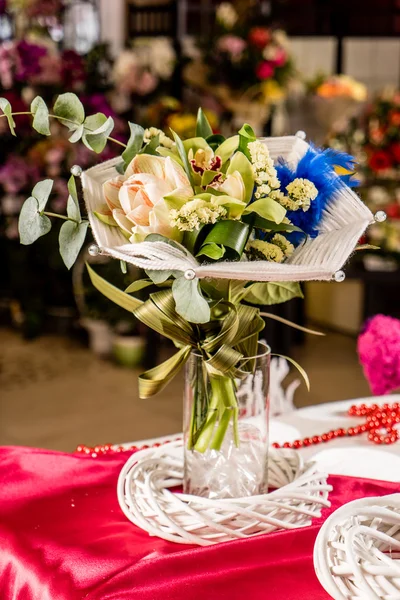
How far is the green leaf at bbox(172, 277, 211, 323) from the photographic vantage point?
0.88 meters

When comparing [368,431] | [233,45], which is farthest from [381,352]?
[233,45]

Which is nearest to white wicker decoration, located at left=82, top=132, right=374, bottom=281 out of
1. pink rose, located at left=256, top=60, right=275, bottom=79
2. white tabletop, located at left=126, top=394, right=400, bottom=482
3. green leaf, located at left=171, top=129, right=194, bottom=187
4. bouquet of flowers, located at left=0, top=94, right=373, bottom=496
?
bouquet of flowers, located at left=0, top=94, right=373, bottom=496

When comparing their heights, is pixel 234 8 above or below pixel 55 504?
above

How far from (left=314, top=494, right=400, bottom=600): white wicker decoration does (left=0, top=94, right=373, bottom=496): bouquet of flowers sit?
0.19m

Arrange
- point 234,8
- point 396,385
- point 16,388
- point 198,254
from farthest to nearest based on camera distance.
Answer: point 234,8 < point 16,388 < point 396,385 < point 198,254

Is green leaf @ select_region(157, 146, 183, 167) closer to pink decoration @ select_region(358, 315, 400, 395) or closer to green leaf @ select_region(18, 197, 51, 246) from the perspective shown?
green leaf @ select_region(18, 197, 51, 246)

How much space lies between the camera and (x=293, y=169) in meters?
1.01

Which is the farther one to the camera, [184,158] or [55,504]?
[55,504]

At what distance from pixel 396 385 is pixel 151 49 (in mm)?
3133

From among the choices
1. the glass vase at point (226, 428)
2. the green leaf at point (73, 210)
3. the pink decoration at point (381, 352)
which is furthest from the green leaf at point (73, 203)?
the pink decoration at point (381, 352)

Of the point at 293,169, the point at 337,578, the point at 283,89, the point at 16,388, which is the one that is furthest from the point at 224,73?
the point at 337,578

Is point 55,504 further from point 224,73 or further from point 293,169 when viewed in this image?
→ point 224,73

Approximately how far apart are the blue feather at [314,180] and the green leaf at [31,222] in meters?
0.28

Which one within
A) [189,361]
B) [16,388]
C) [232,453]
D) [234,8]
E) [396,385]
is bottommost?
[16,388]
